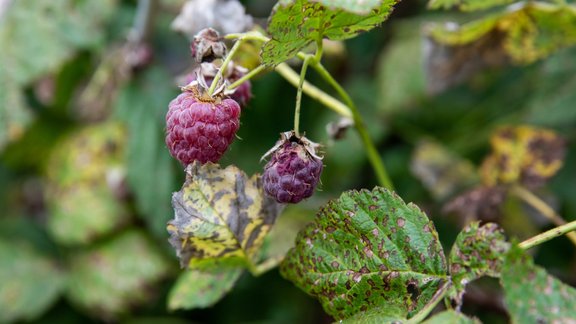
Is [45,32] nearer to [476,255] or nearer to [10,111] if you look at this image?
[10,111]

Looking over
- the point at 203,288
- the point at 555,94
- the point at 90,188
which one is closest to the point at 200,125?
the point at 203,288

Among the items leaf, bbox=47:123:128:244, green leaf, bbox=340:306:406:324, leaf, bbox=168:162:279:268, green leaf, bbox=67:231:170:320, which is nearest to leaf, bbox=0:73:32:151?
leaf, bbox=47:123:128:244

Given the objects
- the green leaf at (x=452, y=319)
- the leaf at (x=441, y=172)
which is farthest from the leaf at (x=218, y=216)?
the leaf at (x=441, y=172)

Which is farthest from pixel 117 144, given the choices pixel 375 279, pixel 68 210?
pixel 375 279

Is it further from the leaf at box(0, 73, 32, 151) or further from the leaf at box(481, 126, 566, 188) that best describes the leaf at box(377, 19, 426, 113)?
the leaf at box(0, 73, 32, 151)

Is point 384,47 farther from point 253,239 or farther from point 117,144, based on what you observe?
point 253,239
